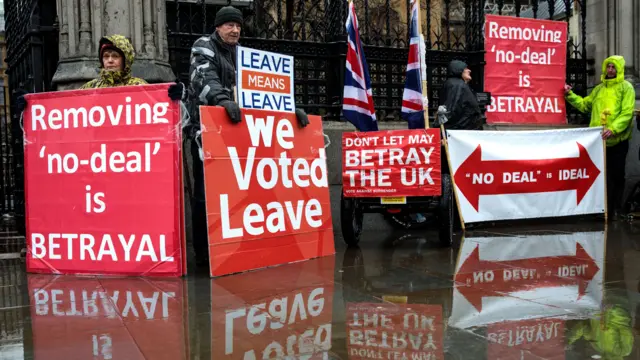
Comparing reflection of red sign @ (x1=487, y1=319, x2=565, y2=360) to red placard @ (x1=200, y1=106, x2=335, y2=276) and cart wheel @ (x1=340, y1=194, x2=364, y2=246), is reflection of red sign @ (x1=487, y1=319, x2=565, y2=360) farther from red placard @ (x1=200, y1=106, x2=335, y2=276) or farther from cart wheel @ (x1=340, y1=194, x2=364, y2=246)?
cart wheel @ (x1=340, y1=194, x2=364, y2=246)

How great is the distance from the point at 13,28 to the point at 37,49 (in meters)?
2.04

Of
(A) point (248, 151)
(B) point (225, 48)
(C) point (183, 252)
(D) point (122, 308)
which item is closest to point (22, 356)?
(D) point (122, 308)

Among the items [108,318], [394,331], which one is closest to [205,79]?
[108,318]

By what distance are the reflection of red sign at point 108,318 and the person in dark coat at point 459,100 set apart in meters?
4.35

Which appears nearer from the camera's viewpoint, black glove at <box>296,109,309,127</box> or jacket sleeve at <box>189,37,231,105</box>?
jacket sleeve at <box>189,37,231,105</box>

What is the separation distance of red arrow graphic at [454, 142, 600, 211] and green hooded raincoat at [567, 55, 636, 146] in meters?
0.59

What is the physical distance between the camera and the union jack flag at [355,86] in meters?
8.12

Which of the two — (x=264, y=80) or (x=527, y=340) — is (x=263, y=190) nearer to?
(x=264, y=80)

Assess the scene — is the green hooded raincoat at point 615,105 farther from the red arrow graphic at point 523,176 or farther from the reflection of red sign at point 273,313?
the reflection of red sign at point 273,313

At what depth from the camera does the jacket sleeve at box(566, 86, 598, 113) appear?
32.3 feet

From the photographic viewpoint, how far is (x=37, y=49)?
7.64m

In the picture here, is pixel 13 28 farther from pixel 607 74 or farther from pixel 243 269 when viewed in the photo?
pixel 607 74

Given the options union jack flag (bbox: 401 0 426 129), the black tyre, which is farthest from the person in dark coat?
the black tyre

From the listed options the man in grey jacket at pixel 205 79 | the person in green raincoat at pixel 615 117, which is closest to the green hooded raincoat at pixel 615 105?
the person in green raincoat at pixel 615 117
